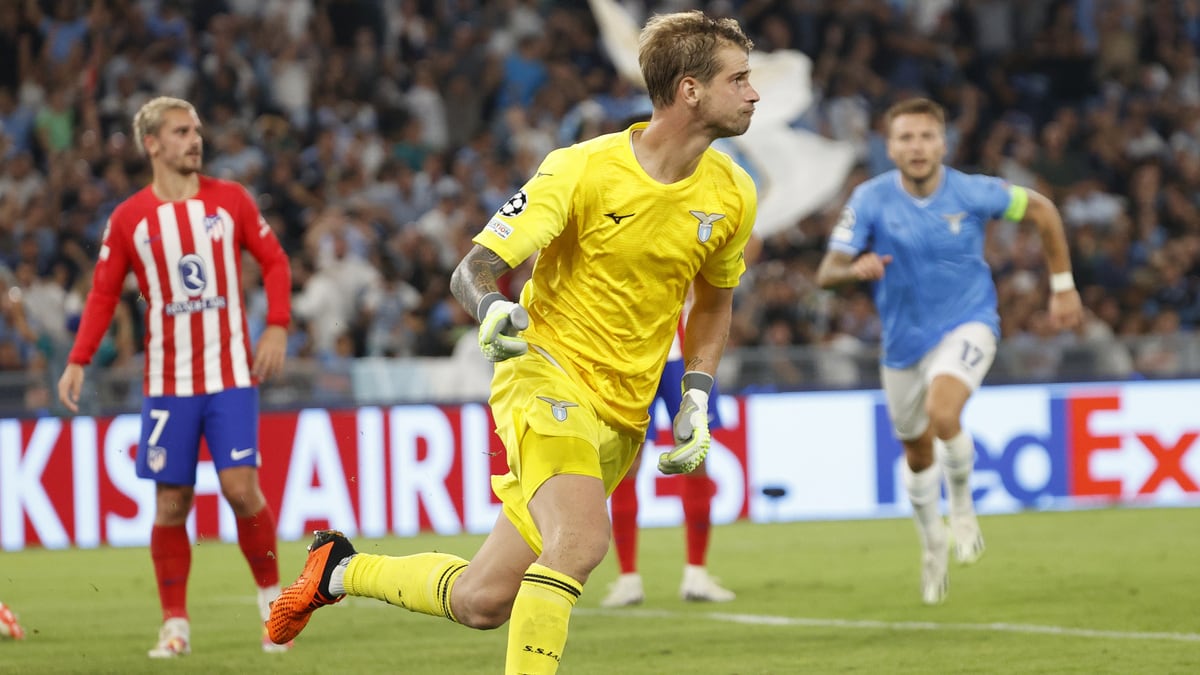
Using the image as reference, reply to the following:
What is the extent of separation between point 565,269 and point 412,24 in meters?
15.1

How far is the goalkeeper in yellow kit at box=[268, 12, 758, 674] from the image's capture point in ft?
16.7

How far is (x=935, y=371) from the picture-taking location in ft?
28.9

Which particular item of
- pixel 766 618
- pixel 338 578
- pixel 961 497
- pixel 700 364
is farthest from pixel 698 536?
pixel 338 578

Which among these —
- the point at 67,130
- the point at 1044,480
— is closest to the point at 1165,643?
the point at 1044,480

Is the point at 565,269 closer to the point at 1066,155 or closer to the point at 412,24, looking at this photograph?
the point at 412,24

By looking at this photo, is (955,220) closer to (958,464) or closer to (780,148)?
(958,464)

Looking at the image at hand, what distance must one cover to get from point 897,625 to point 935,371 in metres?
1.43

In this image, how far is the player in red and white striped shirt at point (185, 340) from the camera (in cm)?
764

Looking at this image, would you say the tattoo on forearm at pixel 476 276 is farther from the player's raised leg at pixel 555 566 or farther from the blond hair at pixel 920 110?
the blond hair at pixel 920 110

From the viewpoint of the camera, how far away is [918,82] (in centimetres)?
2159

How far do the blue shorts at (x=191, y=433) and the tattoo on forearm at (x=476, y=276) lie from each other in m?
2.86

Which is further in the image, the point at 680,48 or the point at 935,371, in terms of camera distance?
the point at 935,371

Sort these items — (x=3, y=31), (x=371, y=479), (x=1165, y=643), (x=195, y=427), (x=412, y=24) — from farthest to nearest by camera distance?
(x=412, y=24) < (x=3, y=31) < (x=371, y=479) < (x=195, y=427) < (x=1165, y=643)

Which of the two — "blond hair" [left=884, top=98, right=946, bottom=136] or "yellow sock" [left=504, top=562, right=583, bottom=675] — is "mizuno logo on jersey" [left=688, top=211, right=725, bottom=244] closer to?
Result: "yellow sock" [left=504, top=562, right=583, bottom=675]
